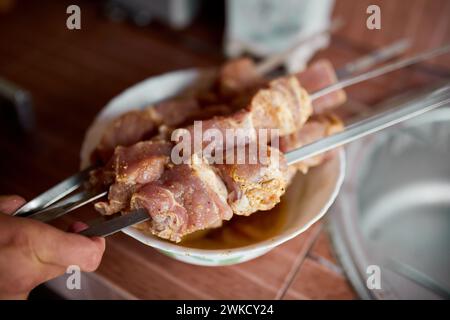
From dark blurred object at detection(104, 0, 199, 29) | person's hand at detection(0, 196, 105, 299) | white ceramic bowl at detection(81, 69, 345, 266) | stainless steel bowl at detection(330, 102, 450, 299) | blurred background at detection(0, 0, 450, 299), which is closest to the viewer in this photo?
person's hand at detection(0, 196, 105, 299)

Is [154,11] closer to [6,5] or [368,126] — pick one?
[6,5]

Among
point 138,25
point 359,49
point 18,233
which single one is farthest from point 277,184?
point 138,25

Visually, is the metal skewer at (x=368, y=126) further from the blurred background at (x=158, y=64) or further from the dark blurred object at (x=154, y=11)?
the dark blurred object at (x=154, y=11)

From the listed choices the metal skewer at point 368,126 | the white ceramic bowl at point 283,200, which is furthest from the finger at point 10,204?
the metal skewer at point 368,126

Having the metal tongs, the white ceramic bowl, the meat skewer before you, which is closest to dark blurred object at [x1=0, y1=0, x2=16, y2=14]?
the white ceramic bowl

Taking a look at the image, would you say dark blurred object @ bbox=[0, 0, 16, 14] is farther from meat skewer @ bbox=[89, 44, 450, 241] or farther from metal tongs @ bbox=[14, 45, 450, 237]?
meat skewer @ bbox=[89, 44, 450, 241]

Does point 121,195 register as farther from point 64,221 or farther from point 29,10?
point 29,10

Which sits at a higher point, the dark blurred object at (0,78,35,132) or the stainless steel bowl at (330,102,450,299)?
the dark blurred object at (0,78,35,132)
